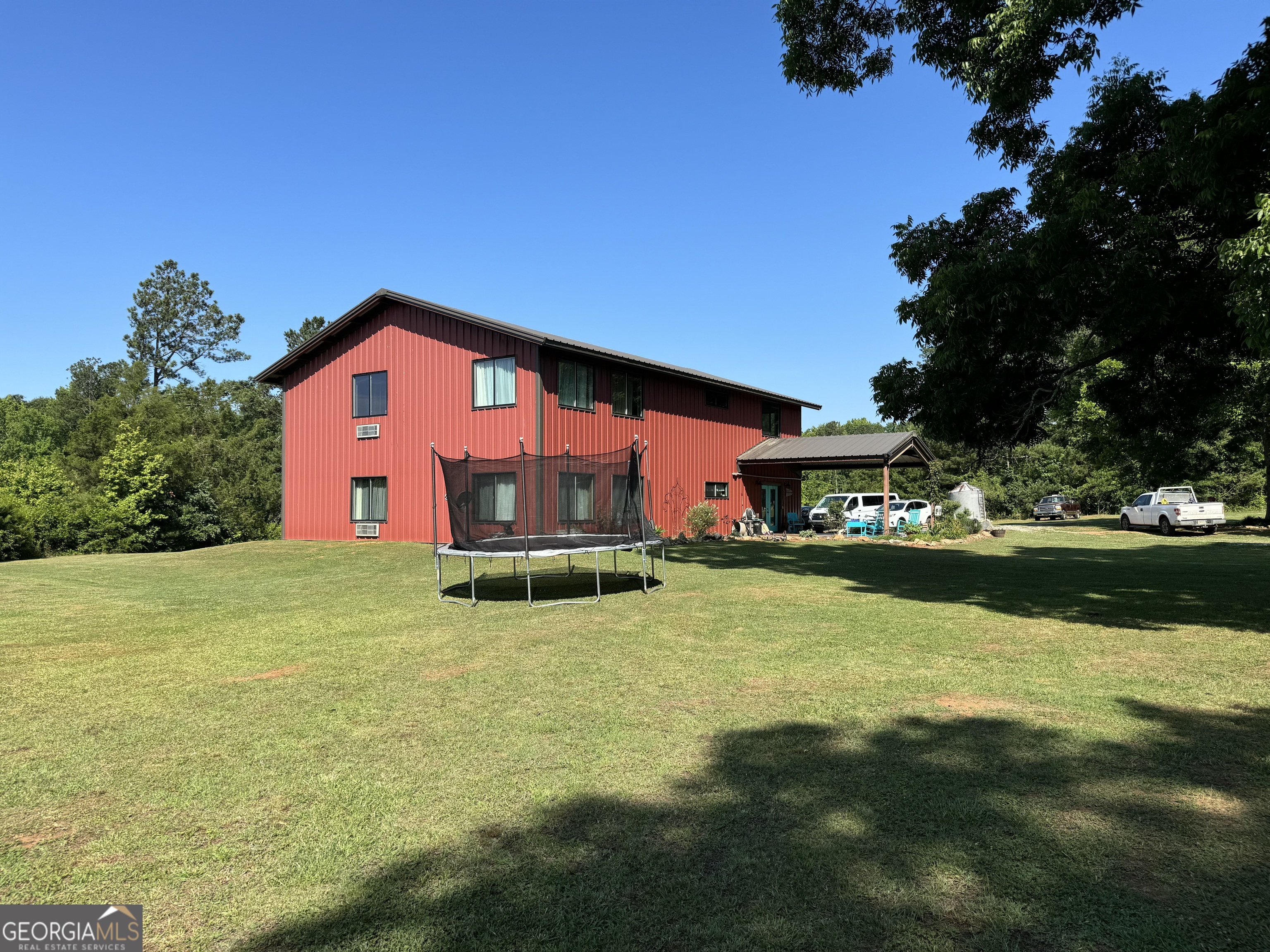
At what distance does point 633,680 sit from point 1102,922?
397 cm

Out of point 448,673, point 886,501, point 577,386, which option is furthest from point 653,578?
point 886,501

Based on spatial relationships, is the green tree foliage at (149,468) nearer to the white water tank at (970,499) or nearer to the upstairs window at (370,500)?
the upstairs window at (370,500)

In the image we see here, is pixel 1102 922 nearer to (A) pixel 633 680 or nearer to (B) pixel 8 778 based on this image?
(A) pixel 633 680

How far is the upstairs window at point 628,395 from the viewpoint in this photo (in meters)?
24.0

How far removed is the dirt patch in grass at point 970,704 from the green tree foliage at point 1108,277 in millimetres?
4644

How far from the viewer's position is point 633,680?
6.21m

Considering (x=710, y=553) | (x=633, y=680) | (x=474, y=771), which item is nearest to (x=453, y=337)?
(x=710, y=553)

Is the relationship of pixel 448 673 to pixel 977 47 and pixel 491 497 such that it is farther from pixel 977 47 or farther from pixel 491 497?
pixel 977 47

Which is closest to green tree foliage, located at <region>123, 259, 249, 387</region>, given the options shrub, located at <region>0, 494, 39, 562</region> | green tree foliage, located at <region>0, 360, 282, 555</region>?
green tree foliage, located at <region>0, 360, 282, 555</region>

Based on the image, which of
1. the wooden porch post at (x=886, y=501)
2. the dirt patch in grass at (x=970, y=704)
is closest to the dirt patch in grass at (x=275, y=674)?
the dirt patch in grass at (x=970, y=704)

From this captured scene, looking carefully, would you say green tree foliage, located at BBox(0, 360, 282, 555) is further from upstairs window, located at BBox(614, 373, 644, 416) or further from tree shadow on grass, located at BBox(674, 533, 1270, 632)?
tree shadow on grass, located at BBox(674, 533, 1270, 632)

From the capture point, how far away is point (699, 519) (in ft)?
83.7

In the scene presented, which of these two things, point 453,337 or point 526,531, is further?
point 453,337

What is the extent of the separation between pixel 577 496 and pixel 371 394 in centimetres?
1397
